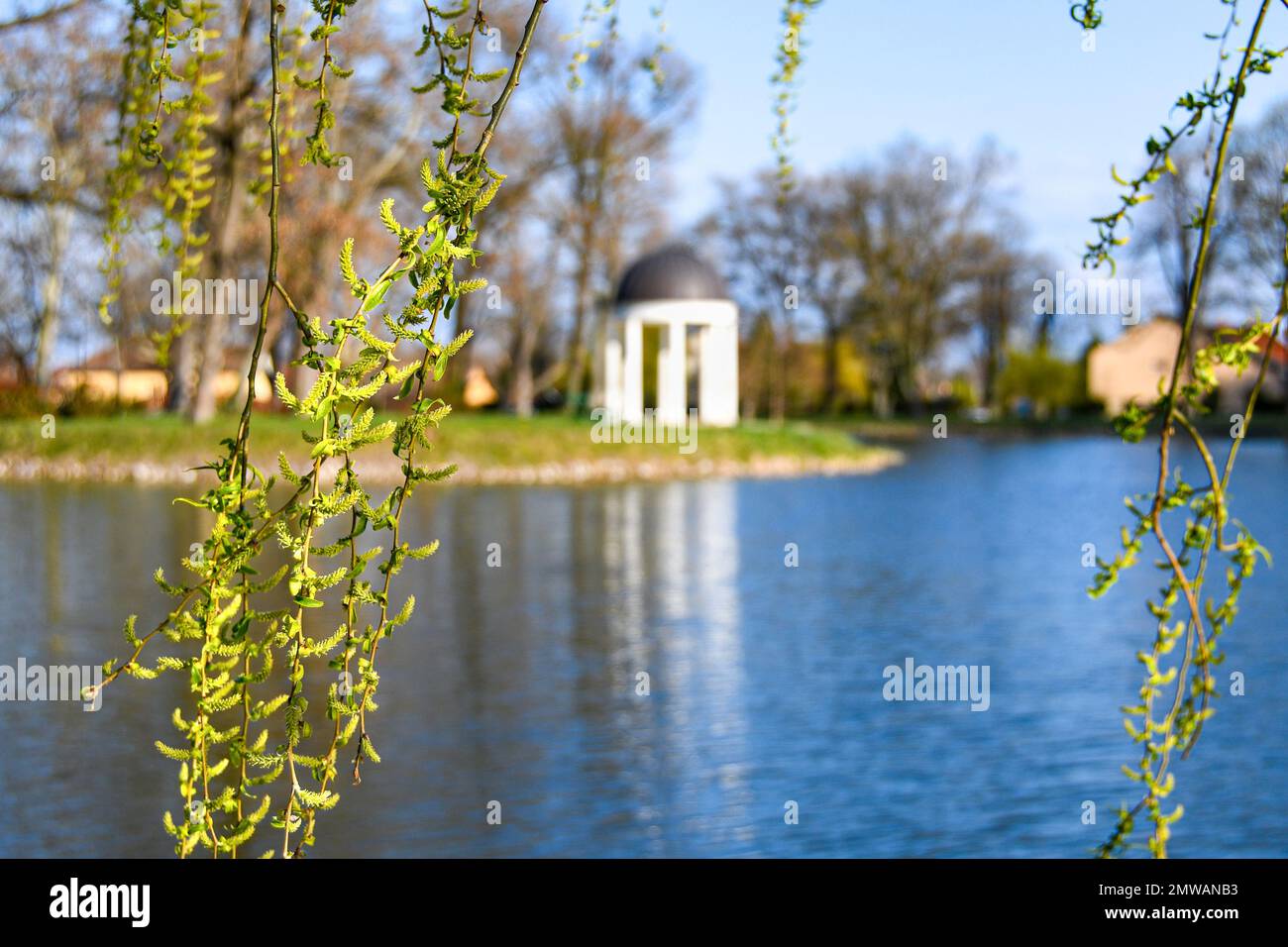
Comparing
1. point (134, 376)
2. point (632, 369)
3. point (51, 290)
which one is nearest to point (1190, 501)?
point (632, 369)

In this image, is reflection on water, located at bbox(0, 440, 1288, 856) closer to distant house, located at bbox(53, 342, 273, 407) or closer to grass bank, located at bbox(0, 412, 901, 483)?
distant house, located at bbox(53, 342, 273, 407)

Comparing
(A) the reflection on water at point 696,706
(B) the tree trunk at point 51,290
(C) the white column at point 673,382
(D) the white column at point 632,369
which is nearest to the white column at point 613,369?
(D) the white column at point 632,369

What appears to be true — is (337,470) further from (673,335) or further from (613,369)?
(613,369)

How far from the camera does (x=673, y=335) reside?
42719mm

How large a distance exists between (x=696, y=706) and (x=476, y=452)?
895 inches

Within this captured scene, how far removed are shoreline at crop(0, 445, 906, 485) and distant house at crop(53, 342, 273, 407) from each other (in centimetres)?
175

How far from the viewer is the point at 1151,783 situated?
1.83 metres

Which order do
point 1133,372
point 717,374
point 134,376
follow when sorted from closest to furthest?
1. point 717,374
2. point 1133,372
3. point 134,376

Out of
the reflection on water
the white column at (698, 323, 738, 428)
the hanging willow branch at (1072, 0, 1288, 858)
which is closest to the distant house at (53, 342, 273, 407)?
the reflection on water

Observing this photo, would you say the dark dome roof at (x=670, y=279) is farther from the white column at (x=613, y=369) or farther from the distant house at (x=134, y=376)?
the distant house at (x=134, y=376)

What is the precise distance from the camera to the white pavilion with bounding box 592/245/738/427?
4275 centimetres

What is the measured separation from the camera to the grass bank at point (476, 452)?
98.4 ft
